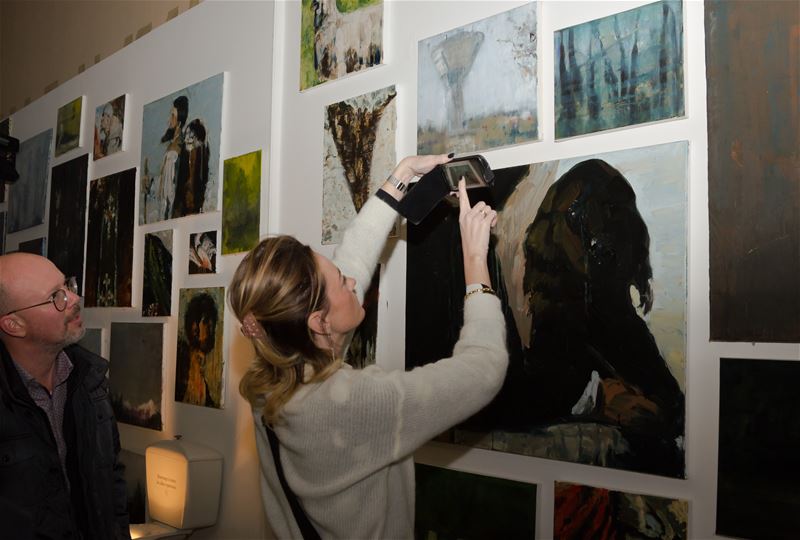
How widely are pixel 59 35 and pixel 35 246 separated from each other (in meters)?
1.36

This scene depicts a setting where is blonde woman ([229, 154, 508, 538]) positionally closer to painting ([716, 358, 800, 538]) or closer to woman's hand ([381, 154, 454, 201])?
woman's hand ([381, 154, 454, 201])

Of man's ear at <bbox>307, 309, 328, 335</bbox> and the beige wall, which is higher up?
the beige wall

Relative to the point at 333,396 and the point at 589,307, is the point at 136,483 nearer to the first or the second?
the point at 333,396

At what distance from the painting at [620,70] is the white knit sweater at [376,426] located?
23.7 inches

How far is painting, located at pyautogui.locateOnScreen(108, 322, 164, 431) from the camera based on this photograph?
3.37 m

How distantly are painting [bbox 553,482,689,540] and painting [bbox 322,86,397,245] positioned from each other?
1.15 meters

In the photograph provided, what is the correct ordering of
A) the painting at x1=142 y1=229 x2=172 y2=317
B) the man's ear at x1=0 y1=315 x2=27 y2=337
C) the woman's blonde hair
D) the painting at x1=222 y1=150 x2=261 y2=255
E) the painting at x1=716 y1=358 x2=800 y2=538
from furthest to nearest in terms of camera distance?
the painting at x1=142 y1=229 x2=172 y2=317, the painting at x1=222 y1=150 x2=261 y2=255, the man's ear at x1=0 y1=315 x2=27 y2=337, the woman's blonde hair, the painting at x1=716 y1=358 x2=800 y2=538

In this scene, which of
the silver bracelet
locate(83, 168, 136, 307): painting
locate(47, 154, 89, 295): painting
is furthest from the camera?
locate(47, 154, 89, 295): painting

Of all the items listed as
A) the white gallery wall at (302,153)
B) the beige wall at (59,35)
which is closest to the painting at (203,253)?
the white gallery wall at (302,153)

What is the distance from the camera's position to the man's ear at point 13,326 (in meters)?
2.54

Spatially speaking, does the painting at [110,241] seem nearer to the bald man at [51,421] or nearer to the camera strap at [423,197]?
the bald man at [51,421]

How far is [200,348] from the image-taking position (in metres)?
3.10

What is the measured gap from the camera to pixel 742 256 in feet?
5.36

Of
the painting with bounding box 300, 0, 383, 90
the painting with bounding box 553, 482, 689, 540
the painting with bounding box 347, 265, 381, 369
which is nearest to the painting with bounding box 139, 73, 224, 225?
the painting with bounding box 300, 0, 383, 90
